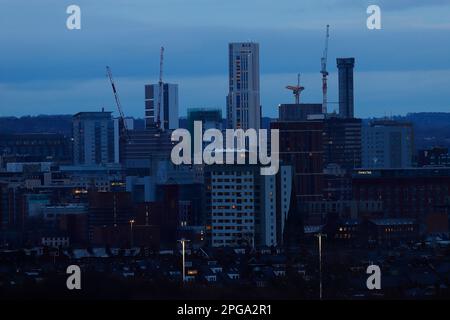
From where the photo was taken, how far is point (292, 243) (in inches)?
733

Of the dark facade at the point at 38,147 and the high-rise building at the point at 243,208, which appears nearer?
the high-rise building at the point at 243,208

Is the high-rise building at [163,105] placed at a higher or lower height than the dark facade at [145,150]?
higher

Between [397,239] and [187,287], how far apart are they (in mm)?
11617

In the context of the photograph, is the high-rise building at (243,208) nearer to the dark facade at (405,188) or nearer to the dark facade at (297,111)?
the dark facade at (297,111)

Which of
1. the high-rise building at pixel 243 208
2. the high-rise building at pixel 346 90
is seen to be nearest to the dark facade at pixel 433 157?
the high-rise building at pixel 346 90

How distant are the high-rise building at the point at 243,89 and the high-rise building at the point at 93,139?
7249mm

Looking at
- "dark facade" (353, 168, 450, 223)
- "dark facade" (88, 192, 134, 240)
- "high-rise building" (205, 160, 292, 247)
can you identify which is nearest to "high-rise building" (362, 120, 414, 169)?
"dark facade" (353, 168, 450, 223)

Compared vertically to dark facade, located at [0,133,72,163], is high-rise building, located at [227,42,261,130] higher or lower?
higher

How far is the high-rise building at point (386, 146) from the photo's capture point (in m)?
32.9

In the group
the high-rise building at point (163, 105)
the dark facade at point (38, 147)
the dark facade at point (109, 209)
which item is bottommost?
the dark facade at point (109, 209)

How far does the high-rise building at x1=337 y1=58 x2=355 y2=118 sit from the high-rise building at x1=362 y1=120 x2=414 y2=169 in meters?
0.67

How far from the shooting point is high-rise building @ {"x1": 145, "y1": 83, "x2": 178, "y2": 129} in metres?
22.2

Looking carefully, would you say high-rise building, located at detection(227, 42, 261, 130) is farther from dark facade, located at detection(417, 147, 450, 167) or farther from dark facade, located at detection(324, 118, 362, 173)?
dark facade, located at detection(324, 118, 362, 173)
